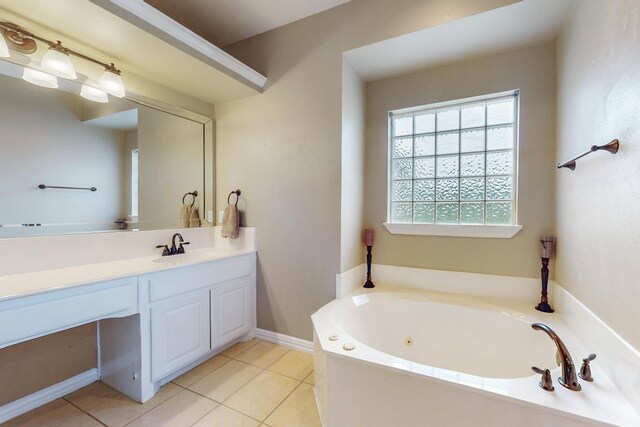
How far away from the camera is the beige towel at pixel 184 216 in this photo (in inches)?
95.3

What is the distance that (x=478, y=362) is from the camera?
5.71 feet

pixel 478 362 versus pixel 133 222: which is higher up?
pixel 133 222

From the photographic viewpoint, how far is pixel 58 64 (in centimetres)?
161

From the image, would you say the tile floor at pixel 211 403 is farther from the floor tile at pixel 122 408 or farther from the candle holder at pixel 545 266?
the candle holder at pixel 545 266

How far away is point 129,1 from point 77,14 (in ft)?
0.96

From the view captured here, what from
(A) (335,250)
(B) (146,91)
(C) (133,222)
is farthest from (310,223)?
A: (B) (146,91)

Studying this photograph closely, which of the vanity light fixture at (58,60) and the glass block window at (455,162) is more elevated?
the vanity light fixture at (58,60)

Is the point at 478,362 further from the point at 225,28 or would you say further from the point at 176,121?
the point at 225,28

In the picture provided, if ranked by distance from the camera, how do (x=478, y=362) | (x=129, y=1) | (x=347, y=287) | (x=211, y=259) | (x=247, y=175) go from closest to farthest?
1. (x=129, y=1)
2. (x=478, y=362)
3. (x=211, y=259)
4. (x=347, y=287)
5. (x=247, y=175)

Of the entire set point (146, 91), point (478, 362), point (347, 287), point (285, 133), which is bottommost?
point (478, 362)

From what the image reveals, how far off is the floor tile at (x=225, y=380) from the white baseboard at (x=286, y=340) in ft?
1.17

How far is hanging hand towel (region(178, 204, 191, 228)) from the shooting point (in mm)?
2421

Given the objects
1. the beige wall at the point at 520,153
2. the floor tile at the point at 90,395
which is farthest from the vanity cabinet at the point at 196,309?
the beige wall at the point at 520,153

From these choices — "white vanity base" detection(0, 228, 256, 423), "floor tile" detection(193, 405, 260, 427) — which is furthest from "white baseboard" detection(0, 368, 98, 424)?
"floor tile" detection(193, 405, 260, 427)
